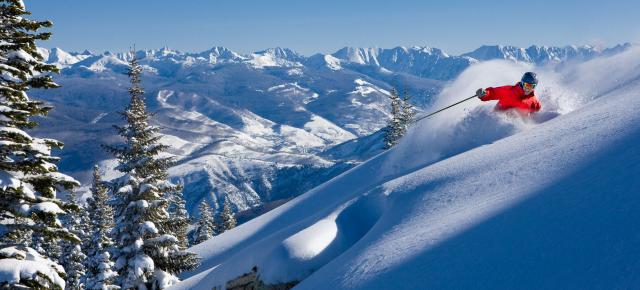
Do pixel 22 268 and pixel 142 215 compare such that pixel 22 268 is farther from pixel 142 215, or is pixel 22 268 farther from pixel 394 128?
pixel 394 128

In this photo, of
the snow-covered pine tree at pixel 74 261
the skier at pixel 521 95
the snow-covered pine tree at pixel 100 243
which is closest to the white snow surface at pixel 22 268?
the skier at pixel 521 95

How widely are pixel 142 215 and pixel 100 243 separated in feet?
38.5

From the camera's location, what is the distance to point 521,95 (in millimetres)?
12594

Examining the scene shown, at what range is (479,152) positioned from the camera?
10.3m

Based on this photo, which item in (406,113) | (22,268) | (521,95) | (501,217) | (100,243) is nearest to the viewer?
(501,217)

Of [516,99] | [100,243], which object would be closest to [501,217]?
[516,99]

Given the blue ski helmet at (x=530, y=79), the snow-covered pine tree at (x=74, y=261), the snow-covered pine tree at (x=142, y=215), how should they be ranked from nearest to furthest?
the blue ski helmet at (x=530, y=79) < the snow-covered pine tree at (x=142, y=215) < the snow-covered pine tree at (x=74, y=261)

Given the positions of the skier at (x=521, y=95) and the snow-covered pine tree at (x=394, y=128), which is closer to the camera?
the skier at (x=521, y=95)

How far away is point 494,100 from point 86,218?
30764mm

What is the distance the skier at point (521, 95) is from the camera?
12.5 metres

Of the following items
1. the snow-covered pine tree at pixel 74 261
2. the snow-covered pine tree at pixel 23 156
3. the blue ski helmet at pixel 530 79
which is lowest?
the snow-covered pine tree at pixel 74 261

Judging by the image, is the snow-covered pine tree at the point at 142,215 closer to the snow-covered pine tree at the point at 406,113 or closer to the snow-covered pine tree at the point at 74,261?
the snow-covered pine tree at the point at 74,261

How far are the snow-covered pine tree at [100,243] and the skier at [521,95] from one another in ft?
58.5

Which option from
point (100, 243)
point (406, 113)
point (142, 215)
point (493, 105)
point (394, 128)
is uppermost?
point (493, 105)
